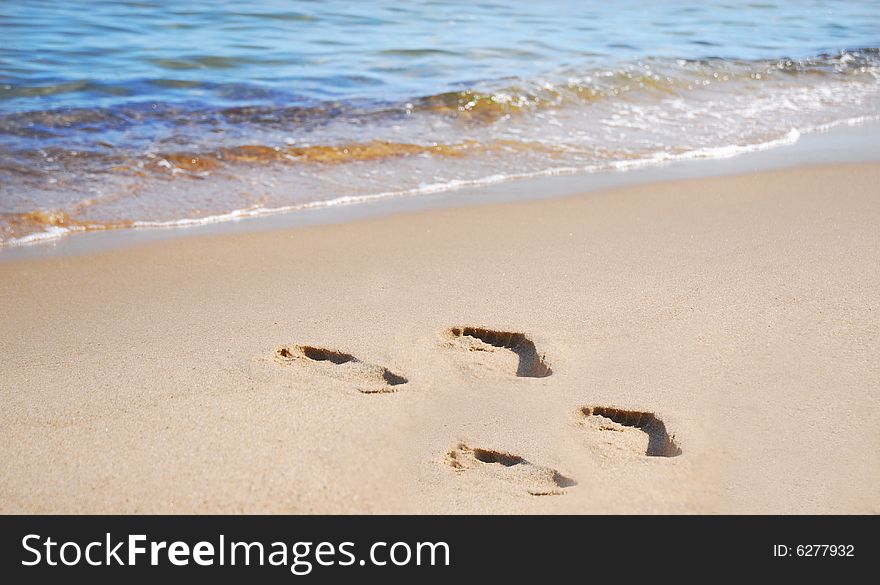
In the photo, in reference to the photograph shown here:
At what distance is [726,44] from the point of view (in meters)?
8.97

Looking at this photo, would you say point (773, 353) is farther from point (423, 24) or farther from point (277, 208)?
point (423, 24)

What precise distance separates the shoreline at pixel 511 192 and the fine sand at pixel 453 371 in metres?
0.15

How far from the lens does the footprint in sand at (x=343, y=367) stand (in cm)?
249

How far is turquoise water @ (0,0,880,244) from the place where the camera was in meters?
4.55

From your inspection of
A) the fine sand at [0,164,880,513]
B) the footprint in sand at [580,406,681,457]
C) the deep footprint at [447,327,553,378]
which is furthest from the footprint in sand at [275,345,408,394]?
the footprint in sand at [580,406,681,457]

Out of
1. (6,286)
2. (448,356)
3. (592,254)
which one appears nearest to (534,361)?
(448,356)

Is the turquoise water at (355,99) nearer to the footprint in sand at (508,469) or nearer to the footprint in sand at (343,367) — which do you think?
the footprint in sand at (343,367)

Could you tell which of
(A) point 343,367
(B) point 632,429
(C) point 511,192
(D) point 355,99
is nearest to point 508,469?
(B) point 632,429

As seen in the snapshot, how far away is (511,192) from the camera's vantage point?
14.6 feet

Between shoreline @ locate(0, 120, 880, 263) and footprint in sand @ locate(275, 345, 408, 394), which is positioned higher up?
shoreline @ locate(0, 120, 880, 263)

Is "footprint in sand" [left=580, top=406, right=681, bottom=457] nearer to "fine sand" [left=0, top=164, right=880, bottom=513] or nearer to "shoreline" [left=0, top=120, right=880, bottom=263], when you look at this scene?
"fine sand" [left=0, top=164, right=880, bottom=513]

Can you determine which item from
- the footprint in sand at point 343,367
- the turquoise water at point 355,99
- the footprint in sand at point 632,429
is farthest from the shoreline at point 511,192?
the footprint in sand at point 632,429

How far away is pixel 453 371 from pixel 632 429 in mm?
529

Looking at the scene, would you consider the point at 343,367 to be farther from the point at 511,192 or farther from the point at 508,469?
the point at 511,192
